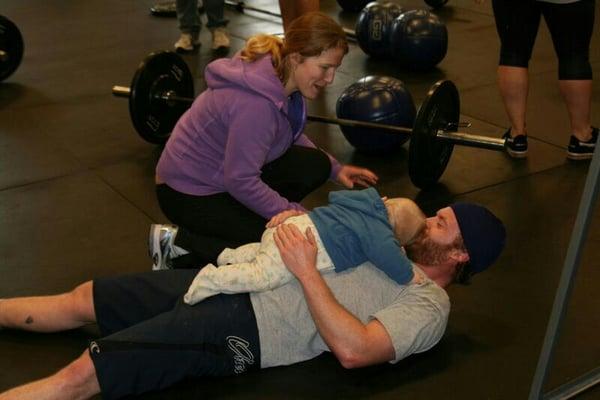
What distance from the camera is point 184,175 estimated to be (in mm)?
2475

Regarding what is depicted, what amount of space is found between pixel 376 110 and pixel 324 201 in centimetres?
48

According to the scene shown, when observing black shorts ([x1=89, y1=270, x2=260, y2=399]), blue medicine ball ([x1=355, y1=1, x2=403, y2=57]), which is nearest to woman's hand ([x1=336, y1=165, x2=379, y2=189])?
black shorts ([x1=89, y1=270, x2=260, y2=399])

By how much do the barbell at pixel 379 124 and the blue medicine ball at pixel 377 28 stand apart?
57.6 inches

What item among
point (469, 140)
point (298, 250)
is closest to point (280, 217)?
point (298, 250)

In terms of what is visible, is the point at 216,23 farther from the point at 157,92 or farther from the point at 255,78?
the point at 255,78

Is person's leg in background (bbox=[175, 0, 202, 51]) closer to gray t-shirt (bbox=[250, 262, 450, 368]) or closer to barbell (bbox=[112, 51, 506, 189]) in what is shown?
barbell (bbox=[112, 51, 506, 189])

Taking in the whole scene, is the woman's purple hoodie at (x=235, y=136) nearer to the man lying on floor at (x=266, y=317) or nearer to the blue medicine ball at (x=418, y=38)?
the man lying on floor at (x=266, y=317)

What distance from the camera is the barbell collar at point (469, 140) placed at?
9.79 feet

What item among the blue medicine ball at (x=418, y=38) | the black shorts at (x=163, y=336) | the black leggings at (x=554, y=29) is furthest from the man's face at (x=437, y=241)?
the blue medicine ball at (x=418, y=38)

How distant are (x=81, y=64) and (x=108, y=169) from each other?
1.69m

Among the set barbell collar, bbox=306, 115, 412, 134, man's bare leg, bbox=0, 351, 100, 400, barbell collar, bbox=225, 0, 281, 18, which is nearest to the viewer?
man's bare leg, bbox=0, 351, 100, 400

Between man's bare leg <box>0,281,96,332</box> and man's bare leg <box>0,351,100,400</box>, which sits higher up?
man's bare leg <box>0,351,100,400</box>

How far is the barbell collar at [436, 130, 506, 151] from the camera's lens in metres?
2.98

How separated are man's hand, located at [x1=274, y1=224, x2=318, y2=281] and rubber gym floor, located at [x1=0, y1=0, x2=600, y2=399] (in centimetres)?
30
